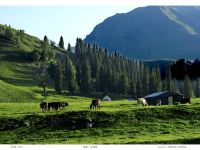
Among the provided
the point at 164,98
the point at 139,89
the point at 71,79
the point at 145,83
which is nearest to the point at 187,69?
the point at 145,83

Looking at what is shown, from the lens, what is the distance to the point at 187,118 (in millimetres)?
51531

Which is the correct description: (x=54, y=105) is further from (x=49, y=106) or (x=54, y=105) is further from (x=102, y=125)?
(x=102, y=125)

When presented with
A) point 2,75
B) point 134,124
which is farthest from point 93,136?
point 2,75

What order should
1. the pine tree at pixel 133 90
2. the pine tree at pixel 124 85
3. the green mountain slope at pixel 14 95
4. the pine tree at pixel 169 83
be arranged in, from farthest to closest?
the pine tree at pixel 124 85
the pine tree at pixel 133 90
the pine tree at pixel 169 83
the green mountain slope at pixel 14 95

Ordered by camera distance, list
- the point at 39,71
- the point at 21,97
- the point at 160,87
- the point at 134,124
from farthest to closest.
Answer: the point at 39,71 < the point at 160,87 < the point at 21,97 < the point at 134,124

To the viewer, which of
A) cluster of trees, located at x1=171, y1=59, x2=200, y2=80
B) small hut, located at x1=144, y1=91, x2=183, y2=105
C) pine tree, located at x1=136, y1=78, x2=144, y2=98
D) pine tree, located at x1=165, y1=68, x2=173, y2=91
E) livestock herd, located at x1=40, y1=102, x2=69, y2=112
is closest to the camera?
livestock herd, located at x1=40, y1=102, x2=69, y2=112

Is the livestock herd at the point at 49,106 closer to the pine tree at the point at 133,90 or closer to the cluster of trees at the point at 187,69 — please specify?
the pine tree at the point at 133,90

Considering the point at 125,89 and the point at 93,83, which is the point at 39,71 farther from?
the point at 125,89

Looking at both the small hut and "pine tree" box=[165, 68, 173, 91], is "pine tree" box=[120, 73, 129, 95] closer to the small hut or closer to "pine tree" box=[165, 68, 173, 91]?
"pine tree" box=[165, 68, 173, 91]

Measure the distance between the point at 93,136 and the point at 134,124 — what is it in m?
5.66

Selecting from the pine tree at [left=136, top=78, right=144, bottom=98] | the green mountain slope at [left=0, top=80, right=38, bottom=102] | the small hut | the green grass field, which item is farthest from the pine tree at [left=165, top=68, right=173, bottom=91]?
the green grass field

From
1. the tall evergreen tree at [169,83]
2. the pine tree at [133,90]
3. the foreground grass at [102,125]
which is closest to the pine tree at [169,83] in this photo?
the tall evergreen tree at [169,83]

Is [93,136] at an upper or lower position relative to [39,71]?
lower

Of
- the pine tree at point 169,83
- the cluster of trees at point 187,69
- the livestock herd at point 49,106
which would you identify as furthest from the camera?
the cluster of trees at point 187,69
